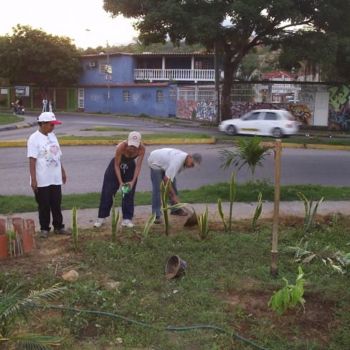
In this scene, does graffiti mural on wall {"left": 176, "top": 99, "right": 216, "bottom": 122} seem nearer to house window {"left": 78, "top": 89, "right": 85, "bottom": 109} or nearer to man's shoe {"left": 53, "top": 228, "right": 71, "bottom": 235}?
house window {"left": 78, "top": 89, "right": 85, "bottom": 109}

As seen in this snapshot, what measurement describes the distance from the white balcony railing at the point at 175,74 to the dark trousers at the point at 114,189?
44.2m

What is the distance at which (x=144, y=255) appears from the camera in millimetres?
5707

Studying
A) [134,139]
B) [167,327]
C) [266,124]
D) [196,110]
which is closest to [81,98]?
[196,110]

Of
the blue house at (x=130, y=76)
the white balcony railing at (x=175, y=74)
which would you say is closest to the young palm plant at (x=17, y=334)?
the blue house at (x=130, y=76)

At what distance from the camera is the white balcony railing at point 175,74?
165ft

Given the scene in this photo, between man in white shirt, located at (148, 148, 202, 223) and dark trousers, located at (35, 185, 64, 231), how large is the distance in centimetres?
125

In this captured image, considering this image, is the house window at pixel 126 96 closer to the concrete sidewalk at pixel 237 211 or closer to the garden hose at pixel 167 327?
the concrete sidewalk at pixel 237 211

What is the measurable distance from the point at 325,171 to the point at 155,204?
755 cm

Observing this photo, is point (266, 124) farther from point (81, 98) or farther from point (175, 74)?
point (81, 98)

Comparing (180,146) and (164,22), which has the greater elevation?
(164,22)

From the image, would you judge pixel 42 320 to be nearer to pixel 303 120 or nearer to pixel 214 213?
pixel 214 213

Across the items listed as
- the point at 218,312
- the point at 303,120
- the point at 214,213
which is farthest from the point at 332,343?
the point at 303,120

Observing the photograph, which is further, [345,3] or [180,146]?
[345,3]

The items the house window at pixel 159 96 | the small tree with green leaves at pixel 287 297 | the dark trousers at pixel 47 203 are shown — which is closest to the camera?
the small tree with green leaves at pixel 287 297
